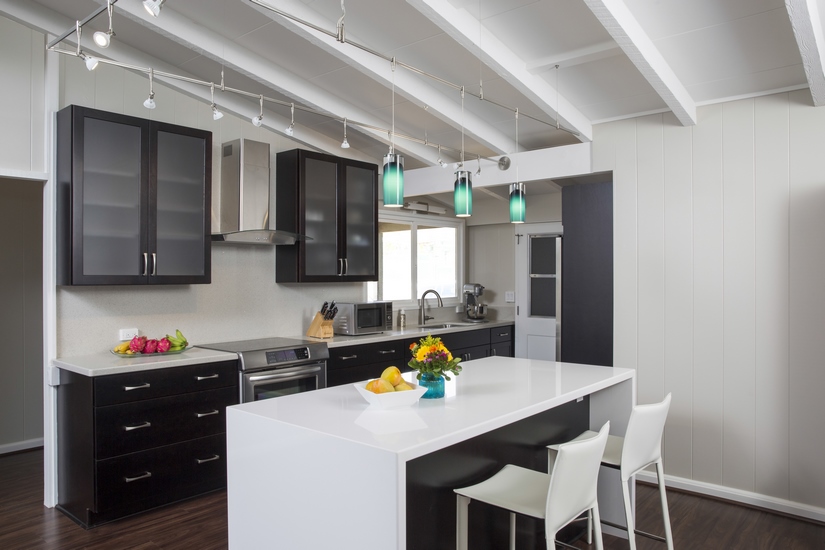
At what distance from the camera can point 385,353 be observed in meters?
4.91

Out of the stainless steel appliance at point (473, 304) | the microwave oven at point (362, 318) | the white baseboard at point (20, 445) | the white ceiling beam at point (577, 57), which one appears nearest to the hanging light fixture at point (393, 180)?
the white ceiling beam at point (577, 57)

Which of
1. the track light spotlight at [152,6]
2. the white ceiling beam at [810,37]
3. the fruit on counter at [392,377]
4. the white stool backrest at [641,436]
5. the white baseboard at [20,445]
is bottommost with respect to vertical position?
the white baseboard at [20,445]

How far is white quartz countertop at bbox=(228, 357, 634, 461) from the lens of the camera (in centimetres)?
190

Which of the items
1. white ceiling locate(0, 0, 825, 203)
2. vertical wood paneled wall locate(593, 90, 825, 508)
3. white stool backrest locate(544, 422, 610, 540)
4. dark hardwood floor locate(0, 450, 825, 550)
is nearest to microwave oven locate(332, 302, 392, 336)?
white ceiling locate(0, 0, 825, 203)

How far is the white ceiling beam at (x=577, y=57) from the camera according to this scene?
3.34 metres

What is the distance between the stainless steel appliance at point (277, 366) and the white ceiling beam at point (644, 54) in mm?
2741

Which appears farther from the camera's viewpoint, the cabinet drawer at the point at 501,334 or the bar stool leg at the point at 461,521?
the cabinet drawer at the point at 501,334

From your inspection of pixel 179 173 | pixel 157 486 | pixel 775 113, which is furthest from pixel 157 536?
pixel 775 113

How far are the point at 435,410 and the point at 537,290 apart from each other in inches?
169

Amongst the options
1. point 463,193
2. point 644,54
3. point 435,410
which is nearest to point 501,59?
point 644,54

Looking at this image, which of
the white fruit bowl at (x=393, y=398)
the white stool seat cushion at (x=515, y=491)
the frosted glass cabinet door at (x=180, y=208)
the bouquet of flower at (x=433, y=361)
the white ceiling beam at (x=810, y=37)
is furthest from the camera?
the frosted glass cabinet door at (x=180, y=208)

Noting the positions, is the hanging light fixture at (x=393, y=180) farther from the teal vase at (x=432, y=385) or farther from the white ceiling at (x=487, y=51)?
the white ceiling at (x=487, y=51)

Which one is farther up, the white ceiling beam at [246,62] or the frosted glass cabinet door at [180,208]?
the white ceiling beam at [246,62]

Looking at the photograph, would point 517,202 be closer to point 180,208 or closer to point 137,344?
point 180,208
